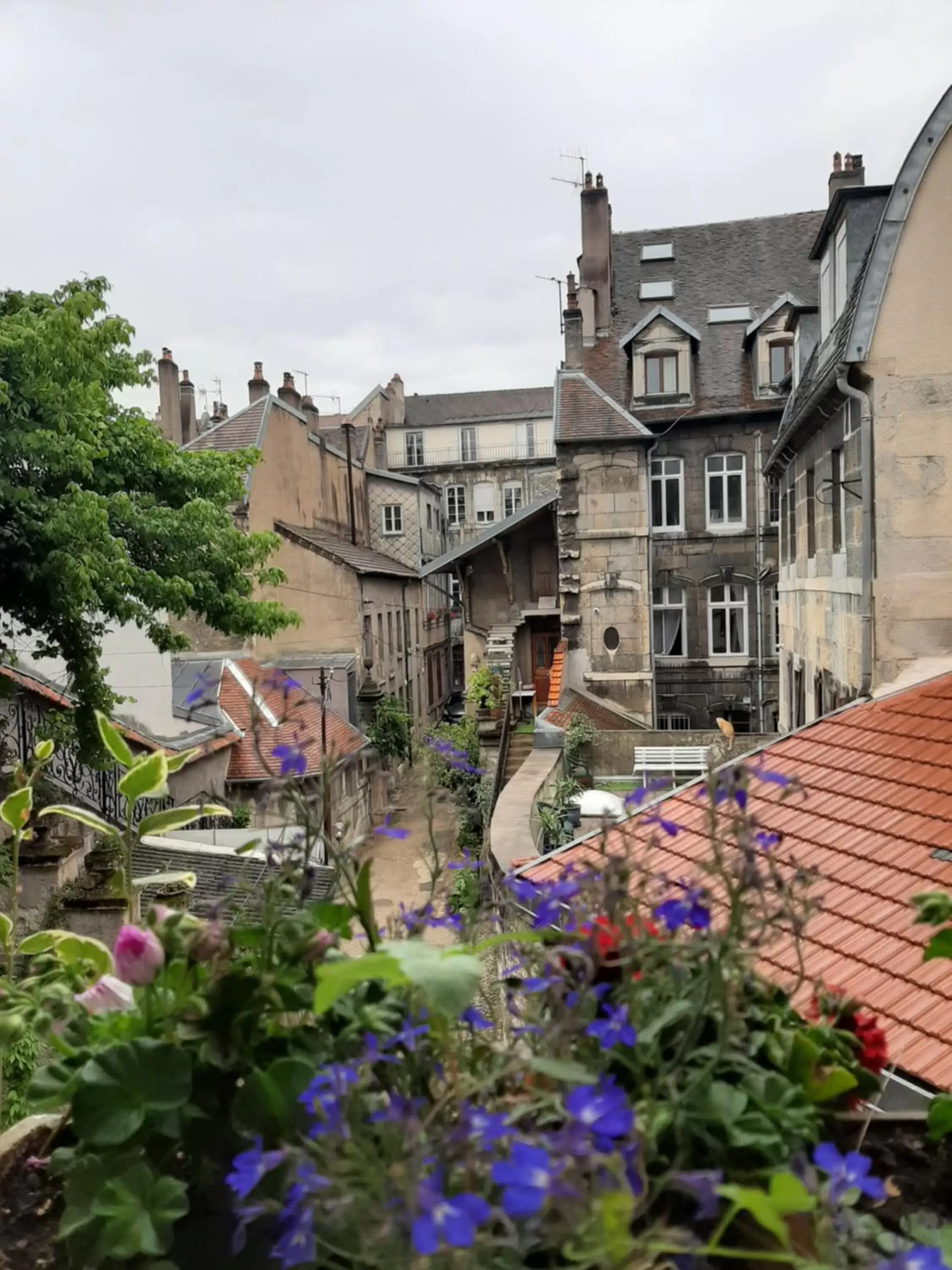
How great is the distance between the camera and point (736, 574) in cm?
2025

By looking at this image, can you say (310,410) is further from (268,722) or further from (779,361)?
(268,722)

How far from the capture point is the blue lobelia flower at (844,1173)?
39.2 inches

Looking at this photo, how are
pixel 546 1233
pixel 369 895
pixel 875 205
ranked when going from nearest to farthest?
1. pixel 546 1233
2. pixel 369 895
3. pixel 875 205

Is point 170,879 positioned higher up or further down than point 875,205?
further down

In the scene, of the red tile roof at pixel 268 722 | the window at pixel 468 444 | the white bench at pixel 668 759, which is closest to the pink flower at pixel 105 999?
the red tile roof at pixel 268 722

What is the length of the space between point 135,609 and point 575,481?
10905 mm

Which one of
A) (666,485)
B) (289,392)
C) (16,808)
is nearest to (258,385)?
(289,392)

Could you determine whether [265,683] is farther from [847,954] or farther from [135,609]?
[135,609]

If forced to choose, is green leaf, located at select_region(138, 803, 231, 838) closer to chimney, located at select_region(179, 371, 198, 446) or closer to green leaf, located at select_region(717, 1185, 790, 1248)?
green leaf, located at select_region(717, 1185, 790, 1248)

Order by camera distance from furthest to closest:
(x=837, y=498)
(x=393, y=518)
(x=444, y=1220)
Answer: (x=393, y=518) → (x=837, y=498) → (x=444, y=1220)

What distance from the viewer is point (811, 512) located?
10.7m

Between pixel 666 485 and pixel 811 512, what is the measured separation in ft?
31.4

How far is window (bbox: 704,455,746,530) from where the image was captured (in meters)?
20.1

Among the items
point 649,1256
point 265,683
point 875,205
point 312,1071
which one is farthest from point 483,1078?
point 875,205
